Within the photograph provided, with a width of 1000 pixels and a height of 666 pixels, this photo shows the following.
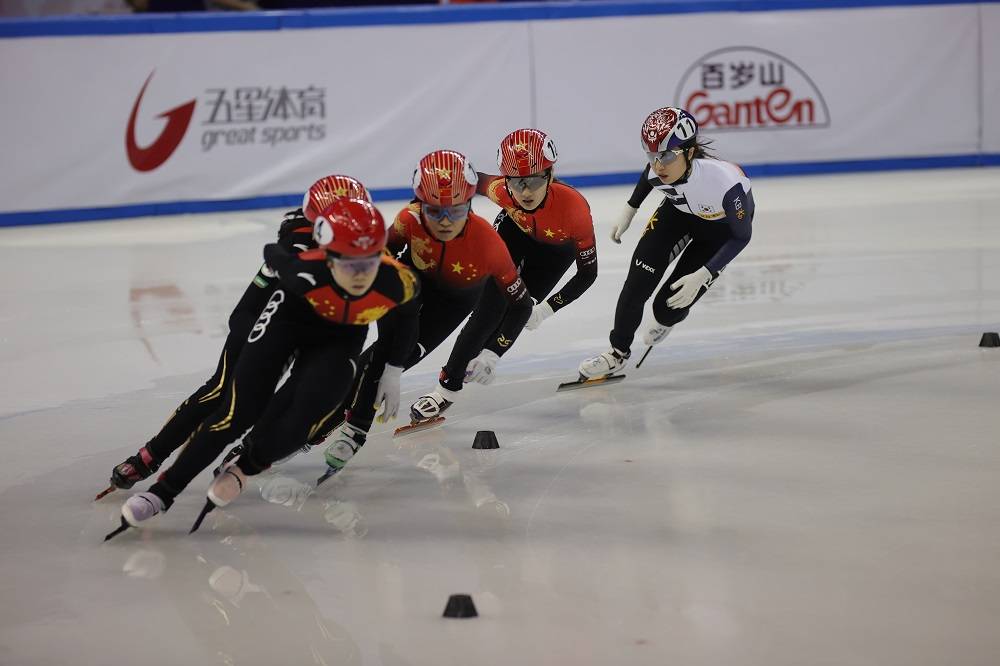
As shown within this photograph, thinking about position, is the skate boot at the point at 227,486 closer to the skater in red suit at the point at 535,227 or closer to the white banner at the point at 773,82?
the skater in red suit at the point at 535,227

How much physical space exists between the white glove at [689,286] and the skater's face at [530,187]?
2.40ft

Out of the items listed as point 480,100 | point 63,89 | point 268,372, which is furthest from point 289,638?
point 480,100

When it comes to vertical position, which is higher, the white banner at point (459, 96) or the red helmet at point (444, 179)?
the white banner at point (459, 96)

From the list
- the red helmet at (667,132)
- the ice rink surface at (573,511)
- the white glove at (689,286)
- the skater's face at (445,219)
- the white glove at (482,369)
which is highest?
the red helmet at (667,132)

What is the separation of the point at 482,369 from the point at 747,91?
9.98 metres

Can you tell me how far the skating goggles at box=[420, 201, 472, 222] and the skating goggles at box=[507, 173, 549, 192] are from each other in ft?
2.40

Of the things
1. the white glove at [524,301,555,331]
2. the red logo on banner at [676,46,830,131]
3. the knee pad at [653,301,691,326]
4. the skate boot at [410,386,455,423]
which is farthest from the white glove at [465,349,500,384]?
the red logo on banner at [676,46,830,131]

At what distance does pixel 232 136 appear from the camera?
42.8 feet

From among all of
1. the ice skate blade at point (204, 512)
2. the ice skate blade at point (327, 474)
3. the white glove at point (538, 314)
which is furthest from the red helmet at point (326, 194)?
the white glove at point (538, 314)

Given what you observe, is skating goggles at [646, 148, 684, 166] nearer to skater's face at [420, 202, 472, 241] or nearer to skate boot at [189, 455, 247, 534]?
skater's face at [420, 202, 472, 241]

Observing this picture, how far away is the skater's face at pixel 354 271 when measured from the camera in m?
3.97

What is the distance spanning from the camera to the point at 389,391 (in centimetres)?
454

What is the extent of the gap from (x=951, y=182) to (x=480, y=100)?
5.09 m

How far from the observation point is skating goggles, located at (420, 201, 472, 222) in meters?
4.80
